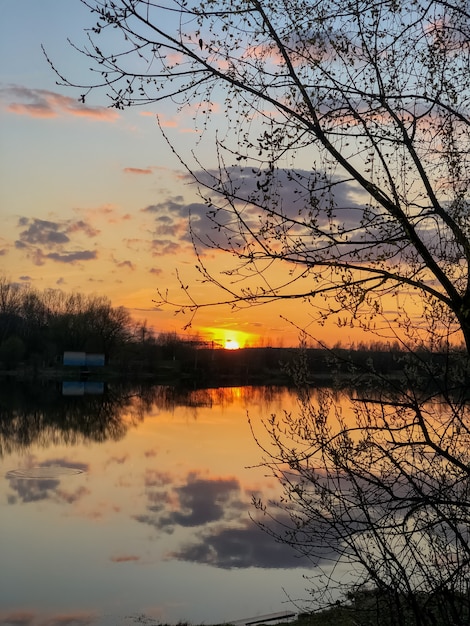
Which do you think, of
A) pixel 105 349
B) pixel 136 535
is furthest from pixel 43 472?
pixel 105 349

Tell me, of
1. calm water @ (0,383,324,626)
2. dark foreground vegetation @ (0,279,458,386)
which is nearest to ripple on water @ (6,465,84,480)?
calm water @ (0,383,324,626)

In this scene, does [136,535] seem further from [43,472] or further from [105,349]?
[105,349]

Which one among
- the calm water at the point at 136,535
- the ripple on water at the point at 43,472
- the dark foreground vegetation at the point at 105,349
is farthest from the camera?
the dark foreground vegetation at the point at 105,349

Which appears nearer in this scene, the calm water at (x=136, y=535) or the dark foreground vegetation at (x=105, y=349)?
the calm water at (x=136, y=535)

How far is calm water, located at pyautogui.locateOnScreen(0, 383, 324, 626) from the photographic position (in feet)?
31.8

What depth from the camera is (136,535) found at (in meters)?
13.2

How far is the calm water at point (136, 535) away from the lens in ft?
31.8

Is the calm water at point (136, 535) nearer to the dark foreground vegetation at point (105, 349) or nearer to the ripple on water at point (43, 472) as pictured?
the ripple on water at point (43, 472)

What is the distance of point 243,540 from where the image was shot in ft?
41.7

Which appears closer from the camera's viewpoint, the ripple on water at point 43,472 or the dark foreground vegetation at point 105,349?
the ripple on water at point 43,472

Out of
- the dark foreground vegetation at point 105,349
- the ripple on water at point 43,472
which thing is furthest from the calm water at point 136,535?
the dark foreground vegetation at point 105,349

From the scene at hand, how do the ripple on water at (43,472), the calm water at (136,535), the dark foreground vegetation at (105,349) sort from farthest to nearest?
the dark foreground vegetation at (105,349)
the ripple on water at (43,472)
the calm water at (136,535)

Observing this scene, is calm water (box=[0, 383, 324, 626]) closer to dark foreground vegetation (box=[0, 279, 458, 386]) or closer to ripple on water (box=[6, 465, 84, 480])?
Result: ripple on water (box=[6, 465, 84, 480])

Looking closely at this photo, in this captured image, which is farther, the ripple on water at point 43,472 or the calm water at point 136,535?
the ripple on water at point 43,472
